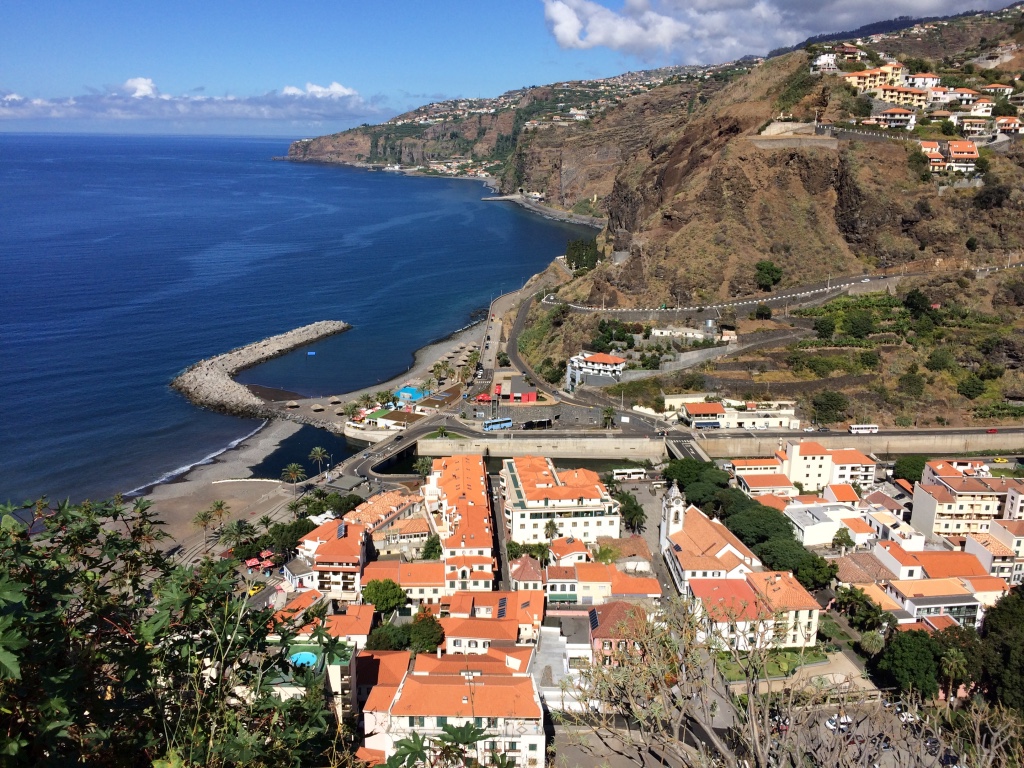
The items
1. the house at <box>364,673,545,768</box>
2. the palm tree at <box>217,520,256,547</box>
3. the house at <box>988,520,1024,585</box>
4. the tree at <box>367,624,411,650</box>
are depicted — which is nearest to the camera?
the house at <box>364,673,545,768</box>

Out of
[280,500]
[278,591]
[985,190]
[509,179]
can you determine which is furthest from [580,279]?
[509,179]

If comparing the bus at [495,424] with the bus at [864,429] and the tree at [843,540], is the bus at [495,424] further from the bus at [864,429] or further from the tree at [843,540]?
the bus at [864,429]

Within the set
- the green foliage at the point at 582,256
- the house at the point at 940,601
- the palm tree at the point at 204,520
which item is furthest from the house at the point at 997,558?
the green foliage at the point at 582,256

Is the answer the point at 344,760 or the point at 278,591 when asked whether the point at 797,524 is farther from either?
the point at 344,760

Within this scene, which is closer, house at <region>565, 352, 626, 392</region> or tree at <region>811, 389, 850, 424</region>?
tree at <region>811, 389, 850, 424</region>

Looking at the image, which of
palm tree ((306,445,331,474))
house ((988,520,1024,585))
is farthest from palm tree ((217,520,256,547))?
house ((988,520,1024,585))

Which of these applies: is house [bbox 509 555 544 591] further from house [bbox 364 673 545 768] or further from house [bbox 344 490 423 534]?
house [bbox 364 673 545 768]
